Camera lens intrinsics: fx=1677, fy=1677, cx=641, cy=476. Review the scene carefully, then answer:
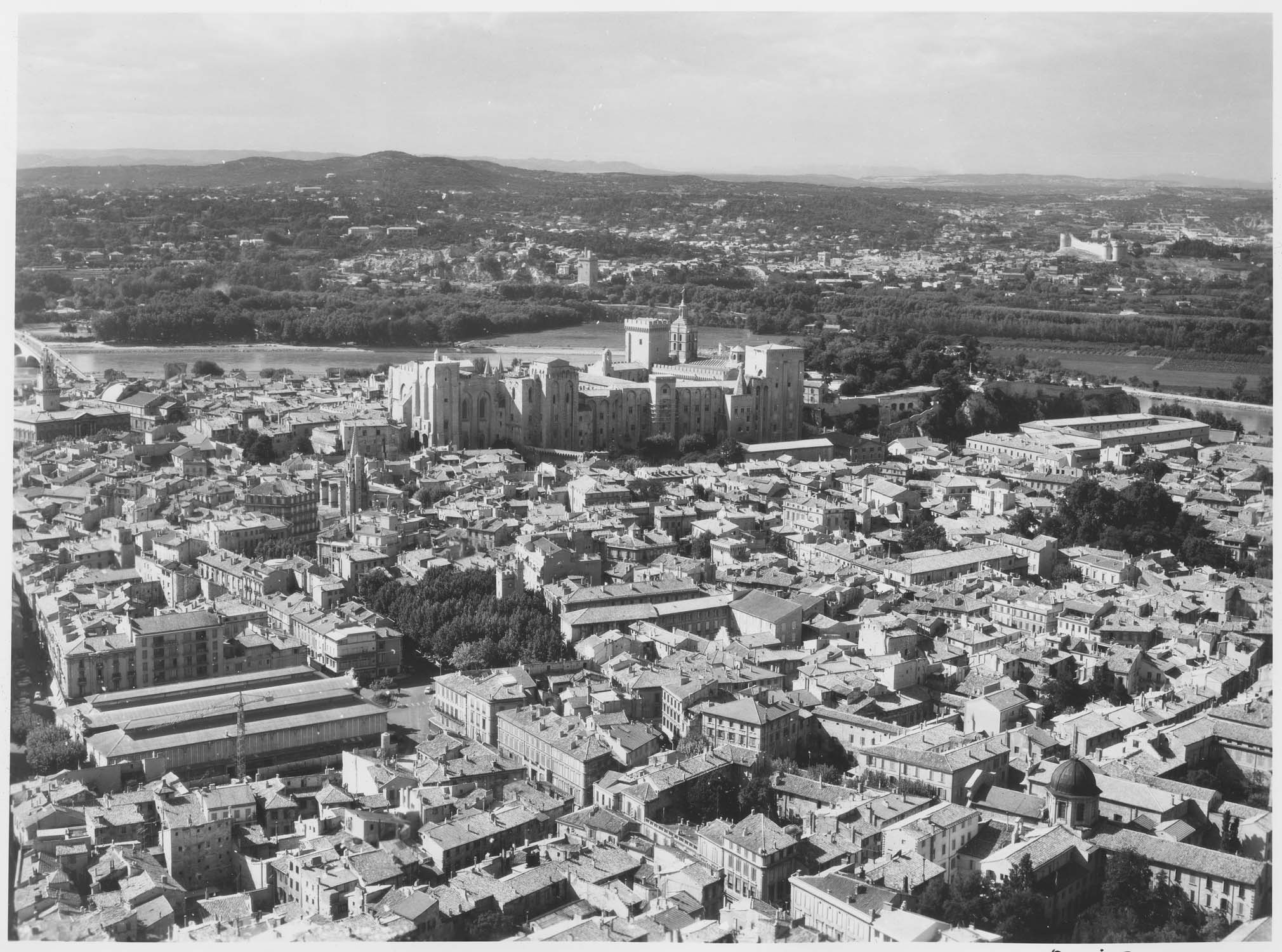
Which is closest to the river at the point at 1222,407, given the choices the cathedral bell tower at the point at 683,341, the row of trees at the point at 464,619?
the cathedral bell tower at the point at 683,341

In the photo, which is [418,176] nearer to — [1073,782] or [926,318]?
[926,318]

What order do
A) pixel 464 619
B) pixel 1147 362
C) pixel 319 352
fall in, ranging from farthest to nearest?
pixel 319 352
pixel 1147 362
pixel 464 619

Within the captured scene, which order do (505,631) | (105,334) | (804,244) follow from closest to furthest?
(505,631), (105,334), (804,244)

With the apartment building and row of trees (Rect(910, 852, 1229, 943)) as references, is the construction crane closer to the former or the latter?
the apartment building

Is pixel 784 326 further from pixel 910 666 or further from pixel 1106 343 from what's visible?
pixel 910 666

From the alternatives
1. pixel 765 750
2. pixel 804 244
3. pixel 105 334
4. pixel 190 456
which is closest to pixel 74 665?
pixel 765 750

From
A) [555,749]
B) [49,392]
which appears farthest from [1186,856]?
[49,392]
